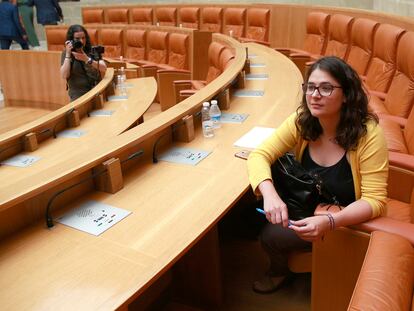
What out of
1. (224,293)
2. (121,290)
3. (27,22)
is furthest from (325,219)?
(27,22)

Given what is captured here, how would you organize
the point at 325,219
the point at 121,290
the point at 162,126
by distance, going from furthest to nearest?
the point at 162,126
the point at 325,219
the point at 121,290

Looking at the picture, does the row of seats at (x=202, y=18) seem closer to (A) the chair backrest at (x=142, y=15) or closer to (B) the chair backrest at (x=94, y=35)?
(A) the chair backrest at (x=142, y=15)

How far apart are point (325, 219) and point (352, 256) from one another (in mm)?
106

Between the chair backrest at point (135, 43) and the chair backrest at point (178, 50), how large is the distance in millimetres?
473

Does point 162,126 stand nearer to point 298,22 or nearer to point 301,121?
point 301,121

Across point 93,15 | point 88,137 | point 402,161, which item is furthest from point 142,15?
point 402,161

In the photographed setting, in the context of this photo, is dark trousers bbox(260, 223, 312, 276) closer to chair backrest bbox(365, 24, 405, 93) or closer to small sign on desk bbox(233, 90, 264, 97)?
small sign on desk bbox(233, 90, 264, 97)

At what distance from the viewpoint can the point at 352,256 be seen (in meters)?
0.93

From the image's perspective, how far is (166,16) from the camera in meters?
5.10

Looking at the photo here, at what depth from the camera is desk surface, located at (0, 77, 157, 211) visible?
5.16 ft

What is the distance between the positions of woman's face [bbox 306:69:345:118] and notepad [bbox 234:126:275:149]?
0.34 meters

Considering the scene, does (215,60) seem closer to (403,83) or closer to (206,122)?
(403,83)

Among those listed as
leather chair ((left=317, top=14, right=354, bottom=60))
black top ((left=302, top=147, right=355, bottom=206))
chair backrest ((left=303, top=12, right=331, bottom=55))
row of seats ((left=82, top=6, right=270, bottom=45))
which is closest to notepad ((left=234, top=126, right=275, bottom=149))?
black top ((left=302, top=147, right=355, bottom=206))

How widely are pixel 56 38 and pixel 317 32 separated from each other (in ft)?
9.49
